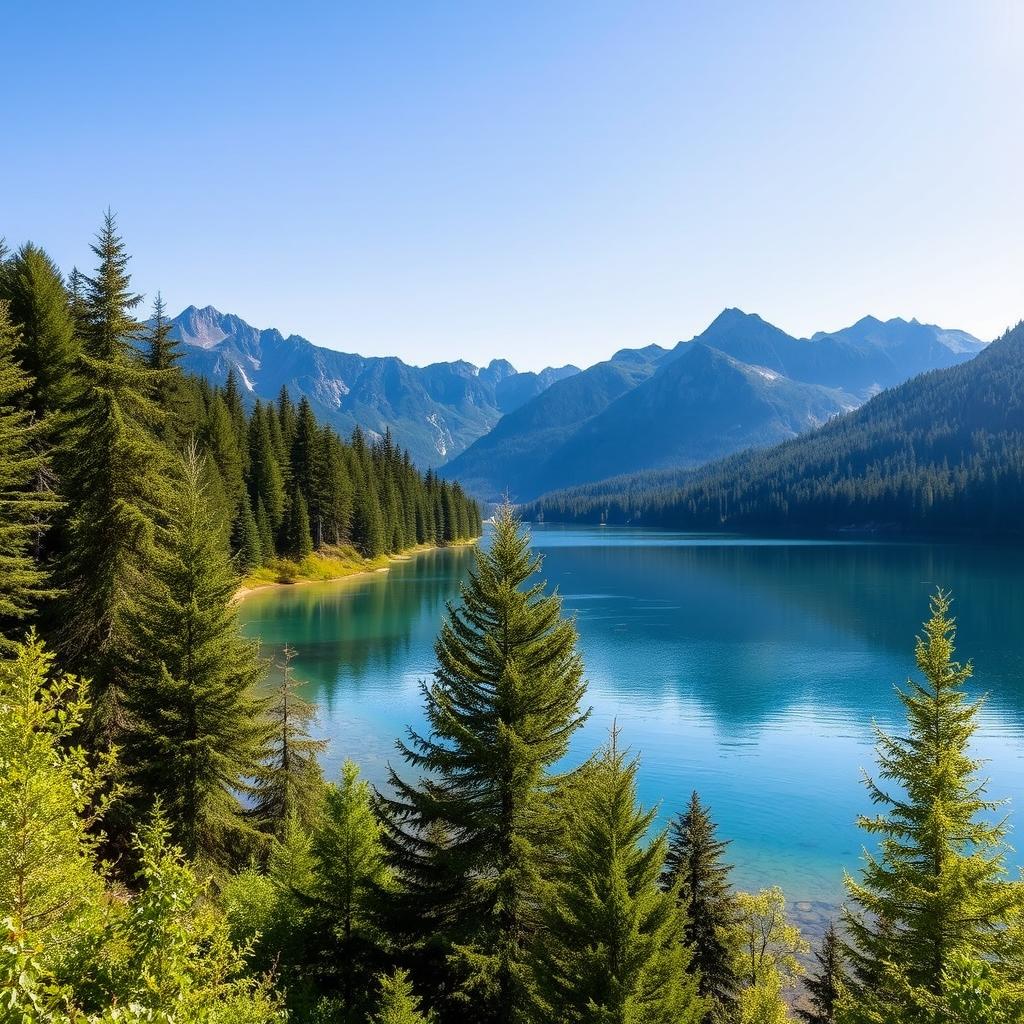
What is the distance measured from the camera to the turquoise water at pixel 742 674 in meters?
36.9

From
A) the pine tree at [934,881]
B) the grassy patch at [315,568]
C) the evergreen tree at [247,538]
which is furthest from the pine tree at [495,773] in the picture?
the evergreen tree at [247,538]

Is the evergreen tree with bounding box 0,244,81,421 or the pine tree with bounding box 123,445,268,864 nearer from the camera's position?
the pine tree with bounding box 123,445,268,864

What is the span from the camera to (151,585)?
26.1 meters

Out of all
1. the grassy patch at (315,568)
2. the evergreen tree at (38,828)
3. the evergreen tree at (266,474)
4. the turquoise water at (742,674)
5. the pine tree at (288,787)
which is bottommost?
the turquoise water at (742,674)

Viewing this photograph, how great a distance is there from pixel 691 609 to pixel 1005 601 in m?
38.4

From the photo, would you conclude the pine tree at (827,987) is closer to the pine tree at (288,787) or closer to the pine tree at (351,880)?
the pine tree at (351,880)

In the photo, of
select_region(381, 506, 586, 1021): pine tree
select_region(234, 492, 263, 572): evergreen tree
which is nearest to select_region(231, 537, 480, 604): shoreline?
select_region(234, 492, 263, 572): evergreen tree

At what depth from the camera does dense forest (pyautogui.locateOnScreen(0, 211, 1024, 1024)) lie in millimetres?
9883

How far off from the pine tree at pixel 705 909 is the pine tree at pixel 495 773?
4777 millimetres

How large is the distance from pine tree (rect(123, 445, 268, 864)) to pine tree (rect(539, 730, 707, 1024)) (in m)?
12.0

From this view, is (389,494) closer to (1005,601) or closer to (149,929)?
(1005,601)

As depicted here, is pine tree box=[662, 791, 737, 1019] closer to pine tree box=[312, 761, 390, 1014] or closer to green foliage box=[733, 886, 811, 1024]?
green foliage box=[733, 886, 811, 1024]

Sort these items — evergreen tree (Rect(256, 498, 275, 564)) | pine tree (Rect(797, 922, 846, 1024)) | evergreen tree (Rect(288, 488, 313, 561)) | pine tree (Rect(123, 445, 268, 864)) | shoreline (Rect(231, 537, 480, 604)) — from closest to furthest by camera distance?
1. pine tree (Rect(797, 922, 846, 1024))
2. pine tree (Rect(123, 445, 268, 864))
3. shoreline (Rect(231, 537, 480, 604))
4. evergreen tree (Rect(256, 498, 275, 564))
5. evergreen tree (Rect(288, 488, 313, 561))

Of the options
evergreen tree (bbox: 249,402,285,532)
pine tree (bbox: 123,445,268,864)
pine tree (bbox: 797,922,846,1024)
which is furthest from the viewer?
evergreen tree (bbox: 249,402,285,532)
